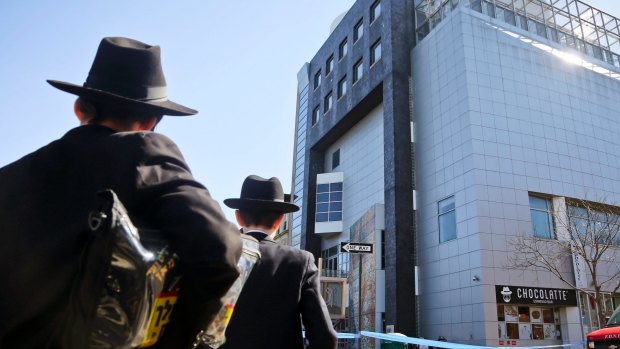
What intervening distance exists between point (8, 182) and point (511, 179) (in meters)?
22.3

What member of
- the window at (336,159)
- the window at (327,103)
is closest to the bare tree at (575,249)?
the window at (336,159)

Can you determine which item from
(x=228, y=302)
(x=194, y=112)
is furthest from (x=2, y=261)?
(x=194, y=112)

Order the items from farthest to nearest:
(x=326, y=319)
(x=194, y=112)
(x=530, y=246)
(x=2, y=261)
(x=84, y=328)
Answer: (x=530, y=246), (x=326, y=319), (x=194, y=112), (x=2, y=261), (x=84, y=328)

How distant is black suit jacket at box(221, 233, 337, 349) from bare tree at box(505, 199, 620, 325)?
61.6 feet

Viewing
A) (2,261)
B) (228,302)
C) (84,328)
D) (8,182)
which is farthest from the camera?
(228,302)

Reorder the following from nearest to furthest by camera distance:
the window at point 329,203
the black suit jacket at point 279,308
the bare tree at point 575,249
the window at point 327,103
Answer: the black suit jacket at point 279,308 < the bare tree at point 575,249 < the window at point 329,203 < the window at point 327,103

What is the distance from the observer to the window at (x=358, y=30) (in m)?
33.0

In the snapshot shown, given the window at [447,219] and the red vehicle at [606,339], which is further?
the window at [447,219]

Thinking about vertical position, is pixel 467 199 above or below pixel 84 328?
above

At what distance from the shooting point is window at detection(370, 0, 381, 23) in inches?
1211

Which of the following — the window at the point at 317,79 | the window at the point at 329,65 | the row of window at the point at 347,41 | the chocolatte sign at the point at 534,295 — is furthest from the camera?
the window at the point at 317,79

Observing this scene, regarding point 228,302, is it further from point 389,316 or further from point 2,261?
point 389,316

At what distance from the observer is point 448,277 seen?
21.0 metres

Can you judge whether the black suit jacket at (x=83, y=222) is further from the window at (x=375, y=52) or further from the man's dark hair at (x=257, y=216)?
the window at (x=375, y=52)
